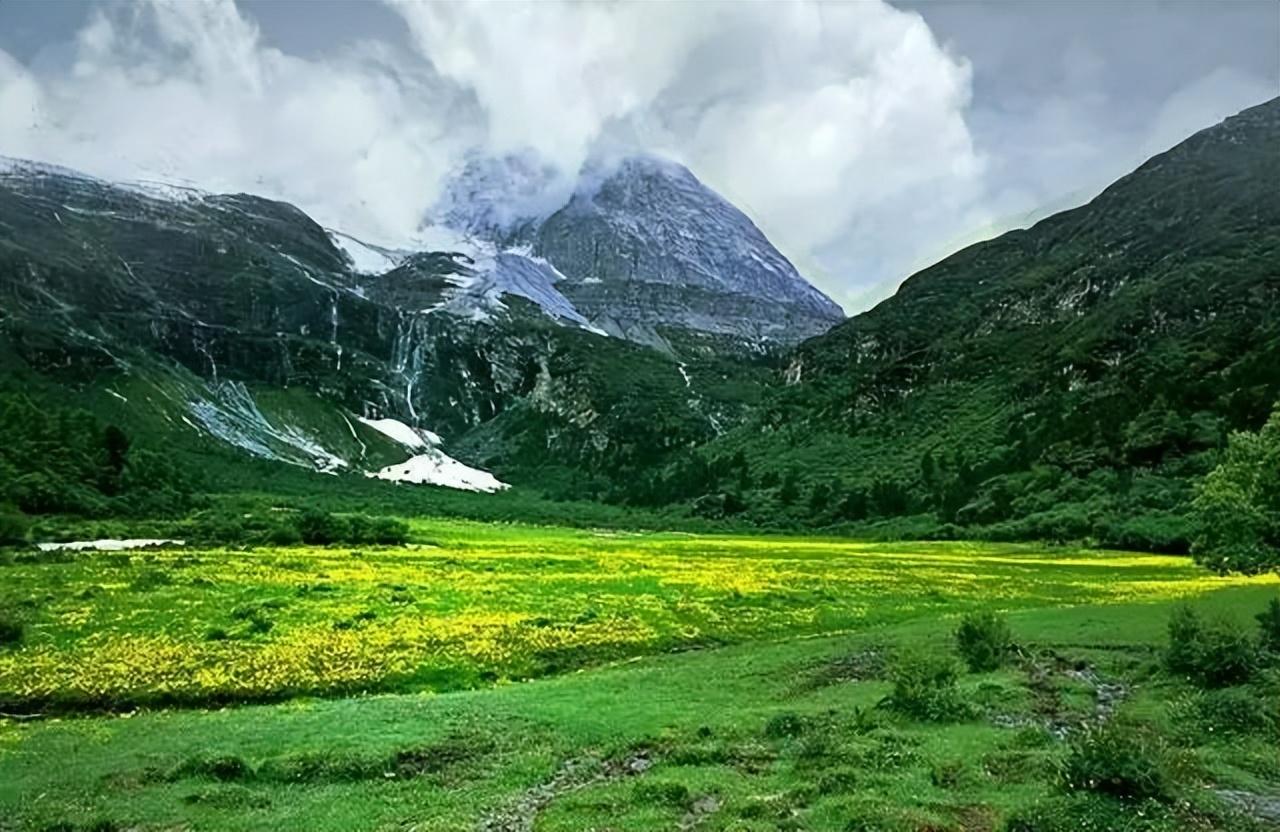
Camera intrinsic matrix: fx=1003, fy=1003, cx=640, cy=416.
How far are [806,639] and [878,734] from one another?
2220 centimetres

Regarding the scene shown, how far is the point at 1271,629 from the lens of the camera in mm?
39094

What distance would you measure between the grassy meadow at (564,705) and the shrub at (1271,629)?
400 centimetres

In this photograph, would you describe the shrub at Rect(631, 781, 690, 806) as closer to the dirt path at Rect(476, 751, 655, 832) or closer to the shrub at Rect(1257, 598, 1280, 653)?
the dirt path at Rect(476, 751, 655, 832)

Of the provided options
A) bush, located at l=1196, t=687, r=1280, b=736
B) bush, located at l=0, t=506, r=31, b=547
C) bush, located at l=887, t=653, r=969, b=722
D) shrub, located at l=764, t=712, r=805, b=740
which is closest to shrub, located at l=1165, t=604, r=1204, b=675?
bush, located at l=1196, t=687, r=1280, b=736

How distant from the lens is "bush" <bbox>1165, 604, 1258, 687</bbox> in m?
33.6

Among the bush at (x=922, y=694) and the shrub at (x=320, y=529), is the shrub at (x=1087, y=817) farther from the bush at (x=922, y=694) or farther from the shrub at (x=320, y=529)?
the shrub at (x=320, y=529)

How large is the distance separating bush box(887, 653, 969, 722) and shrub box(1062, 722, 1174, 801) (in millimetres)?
9945

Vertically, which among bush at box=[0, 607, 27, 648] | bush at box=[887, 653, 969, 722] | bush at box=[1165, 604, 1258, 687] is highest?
bush at box=[1165, 604, 1258, 687]

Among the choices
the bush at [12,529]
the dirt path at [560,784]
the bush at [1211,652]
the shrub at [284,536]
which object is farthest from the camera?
the shrub at [284,536]

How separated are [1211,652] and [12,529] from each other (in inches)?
3459

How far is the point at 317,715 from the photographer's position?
33.2m

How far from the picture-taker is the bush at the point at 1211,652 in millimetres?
33625

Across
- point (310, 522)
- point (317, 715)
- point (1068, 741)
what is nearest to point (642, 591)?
point (317, 715)

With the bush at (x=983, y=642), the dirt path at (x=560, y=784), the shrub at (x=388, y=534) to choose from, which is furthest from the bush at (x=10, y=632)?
the shrub at (x=388, y=534)
